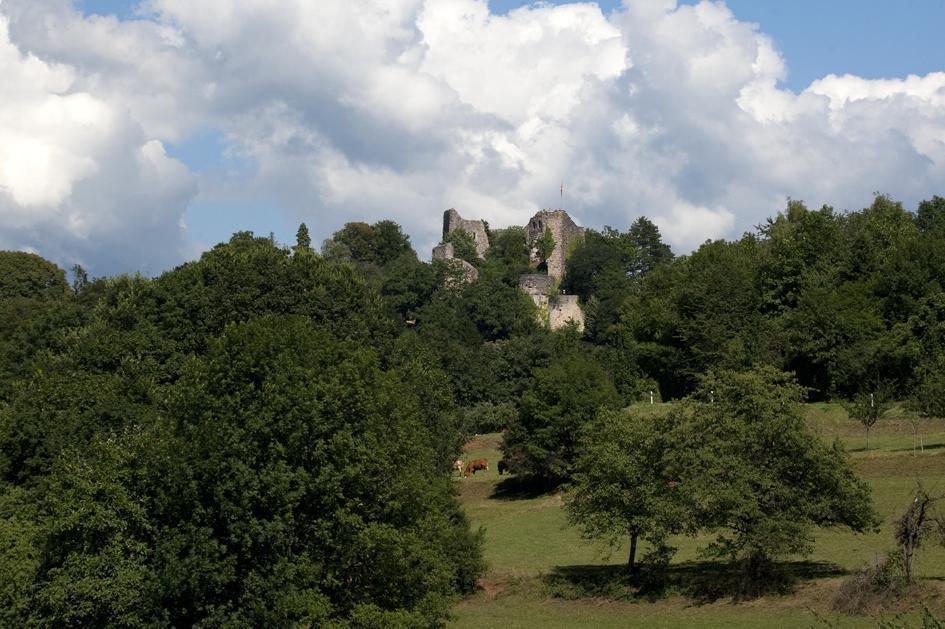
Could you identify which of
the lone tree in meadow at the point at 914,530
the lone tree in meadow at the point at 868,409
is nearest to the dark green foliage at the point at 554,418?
the lone tree in meadow at the point at 868,409

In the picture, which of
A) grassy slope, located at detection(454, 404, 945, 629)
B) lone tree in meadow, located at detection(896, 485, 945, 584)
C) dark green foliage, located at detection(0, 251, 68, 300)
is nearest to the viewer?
lone tree in meadow, located at detection(896, 485, 945, 584)

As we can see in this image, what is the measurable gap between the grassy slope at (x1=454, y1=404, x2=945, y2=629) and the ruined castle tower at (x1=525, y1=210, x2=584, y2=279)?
6725 cm

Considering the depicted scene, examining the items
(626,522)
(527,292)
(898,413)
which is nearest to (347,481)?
(626,522)

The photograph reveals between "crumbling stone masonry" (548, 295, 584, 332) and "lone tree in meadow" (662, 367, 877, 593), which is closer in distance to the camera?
"lone tree in meadow" (662, 367, 877, 593)

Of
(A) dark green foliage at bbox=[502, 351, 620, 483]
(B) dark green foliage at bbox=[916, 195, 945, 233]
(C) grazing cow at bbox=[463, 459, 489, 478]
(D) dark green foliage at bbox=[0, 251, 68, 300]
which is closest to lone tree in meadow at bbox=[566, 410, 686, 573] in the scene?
(A) dark green foliage at bbox=[502, 351, 620, 483]

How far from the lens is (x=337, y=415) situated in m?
27.2

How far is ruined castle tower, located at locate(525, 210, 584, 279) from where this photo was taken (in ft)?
398

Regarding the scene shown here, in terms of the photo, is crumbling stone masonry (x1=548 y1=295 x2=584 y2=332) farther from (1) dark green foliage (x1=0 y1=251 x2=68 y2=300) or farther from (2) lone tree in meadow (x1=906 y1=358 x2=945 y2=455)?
(2) lone tree in meadow (x1=906 y1=358 x2=945 y2=455)

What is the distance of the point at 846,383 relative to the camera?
2436 inches

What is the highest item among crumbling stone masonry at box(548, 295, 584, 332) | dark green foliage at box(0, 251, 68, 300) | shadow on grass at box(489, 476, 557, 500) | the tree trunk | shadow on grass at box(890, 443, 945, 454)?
dark green foliage at box(0, 251, 68, 300)

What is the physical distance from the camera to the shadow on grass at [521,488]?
56.7 metres

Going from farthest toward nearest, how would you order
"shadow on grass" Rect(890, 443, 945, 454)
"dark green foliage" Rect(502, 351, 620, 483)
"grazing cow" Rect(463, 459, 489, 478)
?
"grazing cow" Rect(463, 459, 489, 478) → "dark green foliage" Rect(502, 351, 620, 483) → "shadow on grass" Rect(890, 443, 945, 454)

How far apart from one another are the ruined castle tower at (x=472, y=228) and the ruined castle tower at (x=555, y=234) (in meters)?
7.74

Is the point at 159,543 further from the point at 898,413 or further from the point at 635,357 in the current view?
the point at 635,357
